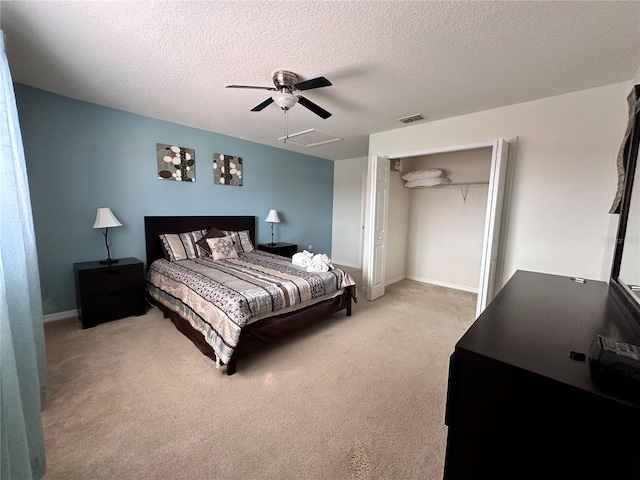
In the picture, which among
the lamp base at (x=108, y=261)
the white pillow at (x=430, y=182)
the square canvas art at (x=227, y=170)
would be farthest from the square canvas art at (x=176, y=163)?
the white pillow at (x=430, y=182)

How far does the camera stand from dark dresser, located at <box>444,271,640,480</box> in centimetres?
63

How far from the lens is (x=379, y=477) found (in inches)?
54.1

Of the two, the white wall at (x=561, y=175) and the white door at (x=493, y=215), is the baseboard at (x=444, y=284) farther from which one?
the white door at (x=493, y=215)

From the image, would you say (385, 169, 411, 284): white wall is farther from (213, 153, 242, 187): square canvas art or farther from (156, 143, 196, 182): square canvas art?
(156, 143, 196, 182): square canvas art

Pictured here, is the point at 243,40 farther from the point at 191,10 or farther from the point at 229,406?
the point at 229,406

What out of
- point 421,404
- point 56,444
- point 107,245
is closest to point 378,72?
point 421,404

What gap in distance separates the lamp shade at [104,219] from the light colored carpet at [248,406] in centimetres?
111

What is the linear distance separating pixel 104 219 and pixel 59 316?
121cm

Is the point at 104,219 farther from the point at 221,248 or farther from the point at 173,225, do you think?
the point at 221,248

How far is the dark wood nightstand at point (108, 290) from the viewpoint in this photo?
2.86m

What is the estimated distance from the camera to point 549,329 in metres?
1.01

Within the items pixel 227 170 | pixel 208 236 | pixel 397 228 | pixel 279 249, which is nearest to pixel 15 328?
pixel 208 236

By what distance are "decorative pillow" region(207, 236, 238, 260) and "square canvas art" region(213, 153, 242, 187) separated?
1.03 metres

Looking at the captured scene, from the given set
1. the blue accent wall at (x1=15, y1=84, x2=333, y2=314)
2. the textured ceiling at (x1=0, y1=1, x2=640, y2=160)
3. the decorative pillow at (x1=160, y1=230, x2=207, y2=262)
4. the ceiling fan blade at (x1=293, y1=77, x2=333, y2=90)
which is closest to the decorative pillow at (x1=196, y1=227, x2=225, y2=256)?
the decorative pillow at (x1=160, y1=230, x2=207, y2=262)
